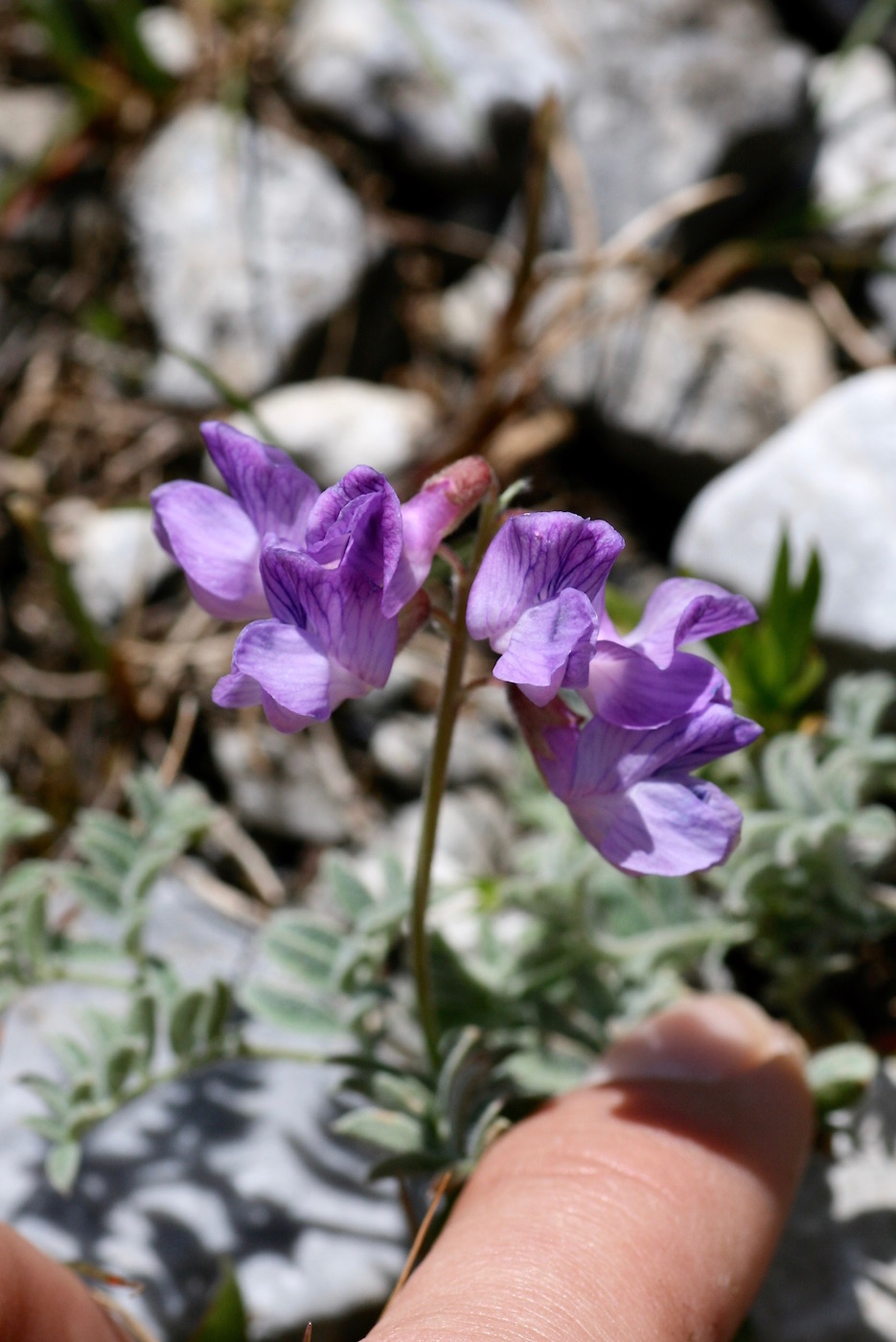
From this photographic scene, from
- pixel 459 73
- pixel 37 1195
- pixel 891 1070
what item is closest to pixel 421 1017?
pixel 37 1195

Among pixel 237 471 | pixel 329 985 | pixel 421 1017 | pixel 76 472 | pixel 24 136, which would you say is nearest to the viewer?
pixel 237 471

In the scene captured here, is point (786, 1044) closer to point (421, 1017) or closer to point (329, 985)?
point (421, 1017)

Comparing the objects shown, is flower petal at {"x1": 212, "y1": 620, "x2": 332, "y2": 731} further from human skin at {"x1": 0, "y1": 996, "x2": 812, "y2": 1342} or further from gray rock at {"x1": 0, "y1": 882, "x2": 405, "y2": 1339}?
gray rock at {"x1": 0, "y1": 882, "x2": 405, "y2": 1339}

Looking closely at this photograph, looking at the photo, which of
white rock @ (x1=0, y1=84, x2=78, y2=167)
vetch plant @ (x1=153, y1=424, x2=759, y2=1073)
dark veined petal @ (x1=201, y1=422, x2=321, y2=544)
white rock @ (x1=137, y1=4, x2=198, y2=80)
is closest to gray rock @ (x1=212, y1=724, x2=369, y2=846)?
vetch plant @ (x1=153, y1=424, x2=759, y2=1073)

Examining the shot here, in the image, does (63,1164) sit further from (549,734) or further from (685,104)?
(685,104)

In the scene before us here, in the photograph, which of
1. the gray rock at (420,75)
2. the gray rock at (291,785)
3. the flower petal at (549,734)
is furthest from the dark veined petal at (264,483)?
the gray rock at (420,75)
